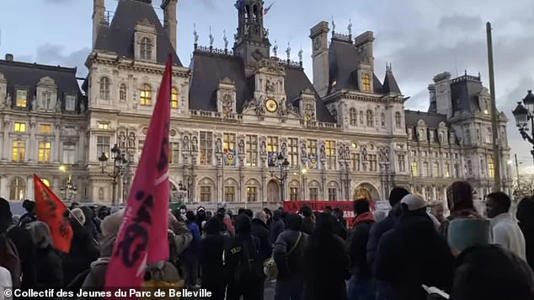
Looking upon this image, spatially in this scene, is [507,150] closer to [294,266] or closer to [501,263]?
[294,266]

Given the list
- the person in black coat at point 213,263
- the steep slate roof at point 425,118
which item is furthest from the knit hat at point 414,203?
the steep slate roof at point 425,118

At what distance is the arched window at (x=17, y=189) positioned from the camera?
32.1 meters

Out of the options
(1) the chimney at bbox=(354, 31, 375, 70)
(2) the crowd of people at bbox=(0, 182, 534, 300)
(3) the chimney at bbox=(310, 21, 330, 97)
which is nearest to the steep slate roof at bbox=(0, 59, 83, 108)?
(3) the chimney at bbox=(310, 21, 330, 97)

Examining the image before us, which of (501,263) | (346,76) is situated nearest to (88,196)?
(346,76)

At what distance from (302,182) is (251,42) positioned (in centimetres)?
1484

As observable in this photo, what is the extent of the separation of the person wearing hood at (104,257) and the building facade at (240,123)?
22.5m

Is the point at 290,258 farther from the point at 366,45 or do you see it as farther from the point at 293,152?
the point at 366,45

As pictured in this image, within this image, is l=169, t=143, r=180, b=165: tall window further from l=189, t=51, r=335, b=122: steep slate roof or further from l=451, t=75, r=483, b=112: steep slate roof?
l=451, t=75, r=483, b=112: steep slate roof

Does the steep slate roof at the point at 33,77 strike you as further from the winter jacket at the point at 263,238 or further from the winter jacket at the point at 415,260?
the winter jacket at the point at 415,260

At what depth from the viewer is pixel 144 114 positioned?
35.4 metres

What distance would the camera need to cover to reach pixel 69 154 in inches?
1341

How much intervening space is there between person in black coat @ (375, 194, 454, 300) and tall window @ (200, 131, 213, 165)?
32571mm

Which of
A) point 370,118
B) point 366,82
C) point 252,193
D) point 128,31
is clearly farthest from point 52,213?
point 366,82

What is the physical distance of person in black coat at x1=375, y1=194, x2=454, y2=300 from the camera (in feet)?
16.0
